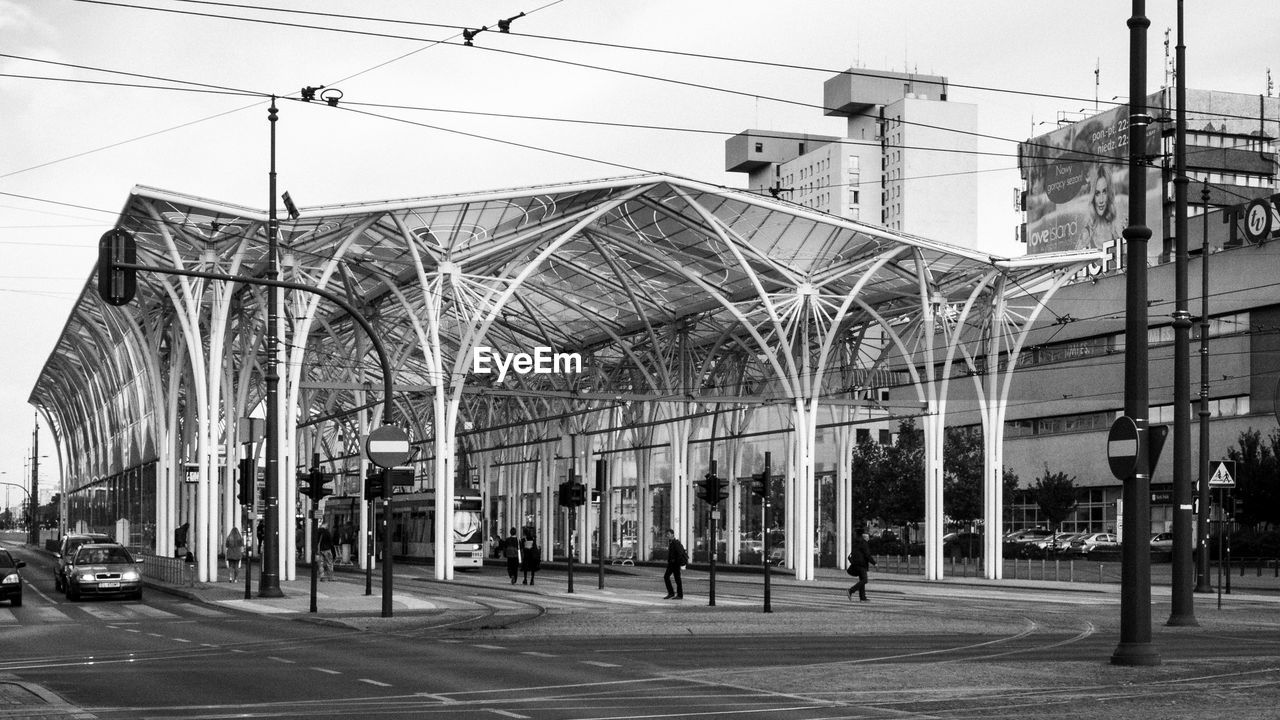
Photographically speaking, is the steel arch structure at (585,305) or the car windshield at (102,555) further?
the steel arch structure at (585,305)

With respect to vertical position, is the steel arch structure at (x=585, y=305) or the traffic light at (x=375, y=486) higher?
the steel arch structure at (x=585, y=305)

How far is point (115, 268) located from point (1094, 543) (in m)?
66.6

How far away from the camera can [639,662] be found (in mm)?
20328

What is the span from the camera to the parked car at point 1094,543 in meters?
80.4

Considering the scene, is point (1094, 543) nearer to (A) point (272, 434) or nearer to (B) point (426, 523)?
(B) point (426, 523)

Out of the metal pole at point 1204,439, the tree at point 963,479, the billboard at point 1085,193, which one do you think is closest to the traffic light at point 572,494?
the metal pole at point 1204,439

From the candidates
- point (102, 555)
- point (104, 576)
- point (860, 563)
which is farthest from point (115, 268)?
point (860, 563)

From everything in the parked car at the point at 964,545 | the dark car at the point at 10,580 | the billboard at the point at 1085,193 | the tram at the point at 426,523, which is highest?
the billboard at the point at 1085,193

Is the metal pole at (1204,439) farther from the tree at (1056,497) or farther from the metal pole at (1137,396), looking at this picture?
the tree at (1056,497)

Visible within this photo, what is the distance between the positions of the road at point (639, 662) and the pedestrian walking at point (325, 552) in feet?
30.2

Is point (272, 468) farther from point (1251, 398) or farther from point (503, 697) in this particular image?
point (1251, 398)

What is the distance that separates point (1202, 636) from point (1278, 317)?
58.2 m

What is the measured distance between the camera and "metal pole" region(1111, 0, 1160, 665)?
18.3m

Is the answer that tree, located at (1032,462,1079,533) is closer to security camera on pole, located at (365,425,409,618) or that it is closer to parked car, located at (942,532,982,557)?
parked car, located at (942,532,982,557)
